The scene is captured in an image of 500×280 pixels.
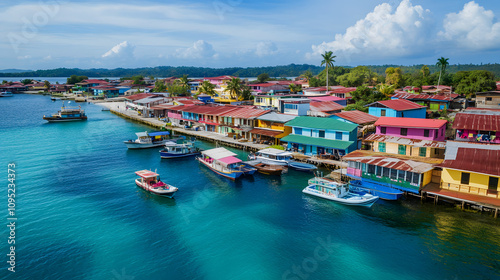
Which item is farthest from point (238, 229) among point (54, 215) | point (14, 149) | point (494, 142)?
point (14, 149)

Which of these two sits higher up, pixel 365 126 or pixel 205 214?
pixel 365 126

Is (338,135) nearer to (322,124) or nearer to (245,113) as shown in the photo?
(322,124)

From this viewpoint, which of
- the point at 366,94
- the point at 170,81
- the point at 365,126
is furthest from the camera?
the point at 170,81

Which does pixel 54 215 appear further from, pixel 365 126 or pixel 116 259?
pixel 365 126

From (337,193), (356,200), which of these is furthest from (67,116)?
(356,200)

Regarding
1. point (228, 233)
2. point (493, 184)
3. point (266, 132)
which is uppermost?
point (266, 132)

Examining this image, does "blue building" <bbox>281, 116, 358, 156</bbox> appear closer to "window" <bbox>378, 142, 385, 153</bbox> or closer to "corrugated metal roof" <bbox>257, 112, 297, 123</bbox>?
"corrugated metal roof" <bbox>257, 112, 297, 123</bbox>

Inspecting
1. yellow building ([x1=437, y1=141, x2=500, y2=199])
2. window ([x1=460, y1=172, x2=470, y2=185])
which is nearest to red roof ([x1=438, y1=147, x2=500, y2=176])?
yellow building ([x1=437, y1=141, x2=500, y2=199])
